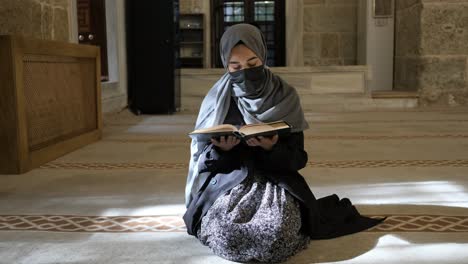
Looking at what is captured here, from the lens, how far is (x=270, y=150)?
1759mm

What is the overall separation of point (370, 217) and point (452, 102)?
5.79m

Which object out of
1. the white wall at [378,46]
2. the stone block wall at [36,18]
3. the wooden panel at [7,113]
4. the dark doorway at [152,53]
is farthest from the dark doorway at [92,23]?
the wooden panel at [7,113]

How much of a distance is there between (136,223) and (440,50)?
20.3 feet

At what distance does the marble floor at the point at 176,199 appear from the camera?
1.83 m

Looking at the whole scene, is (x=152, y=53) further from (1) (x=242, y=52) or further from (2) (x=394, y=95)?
(1) (x=242, y=52)

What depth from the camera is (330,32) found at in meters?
8.99

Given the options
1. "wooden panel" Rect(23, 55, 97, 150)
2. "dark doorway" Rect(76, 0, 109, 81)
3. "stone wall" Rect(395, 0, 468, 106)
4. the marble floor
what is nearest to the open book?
the marble floor

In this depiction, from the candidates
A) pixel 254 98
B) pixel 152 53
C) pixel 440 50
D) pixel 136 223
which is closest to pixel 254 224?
pixel 254 98

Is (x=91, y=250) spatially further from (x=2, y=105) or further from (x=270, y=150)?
(x=2, y=105)

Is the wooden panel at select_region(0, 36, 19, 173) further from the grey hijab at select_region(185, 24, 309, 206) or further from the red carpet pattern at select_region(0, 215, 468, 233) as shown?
the grey hijab at select_region(185, 24, 309, 206)

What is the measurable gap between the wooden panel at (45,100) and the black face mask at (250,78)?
1.81m

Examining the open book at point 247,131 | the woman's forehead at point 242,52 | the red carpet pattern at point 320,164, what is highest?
the woman's forehead at point 242,52

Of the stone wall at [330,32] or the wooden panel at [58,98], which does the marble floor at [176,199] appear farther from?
the stone wall at [330,32]

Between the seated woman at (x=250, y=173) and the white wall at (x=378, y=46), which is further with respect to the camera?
the white wall at (x=378, y=46)
